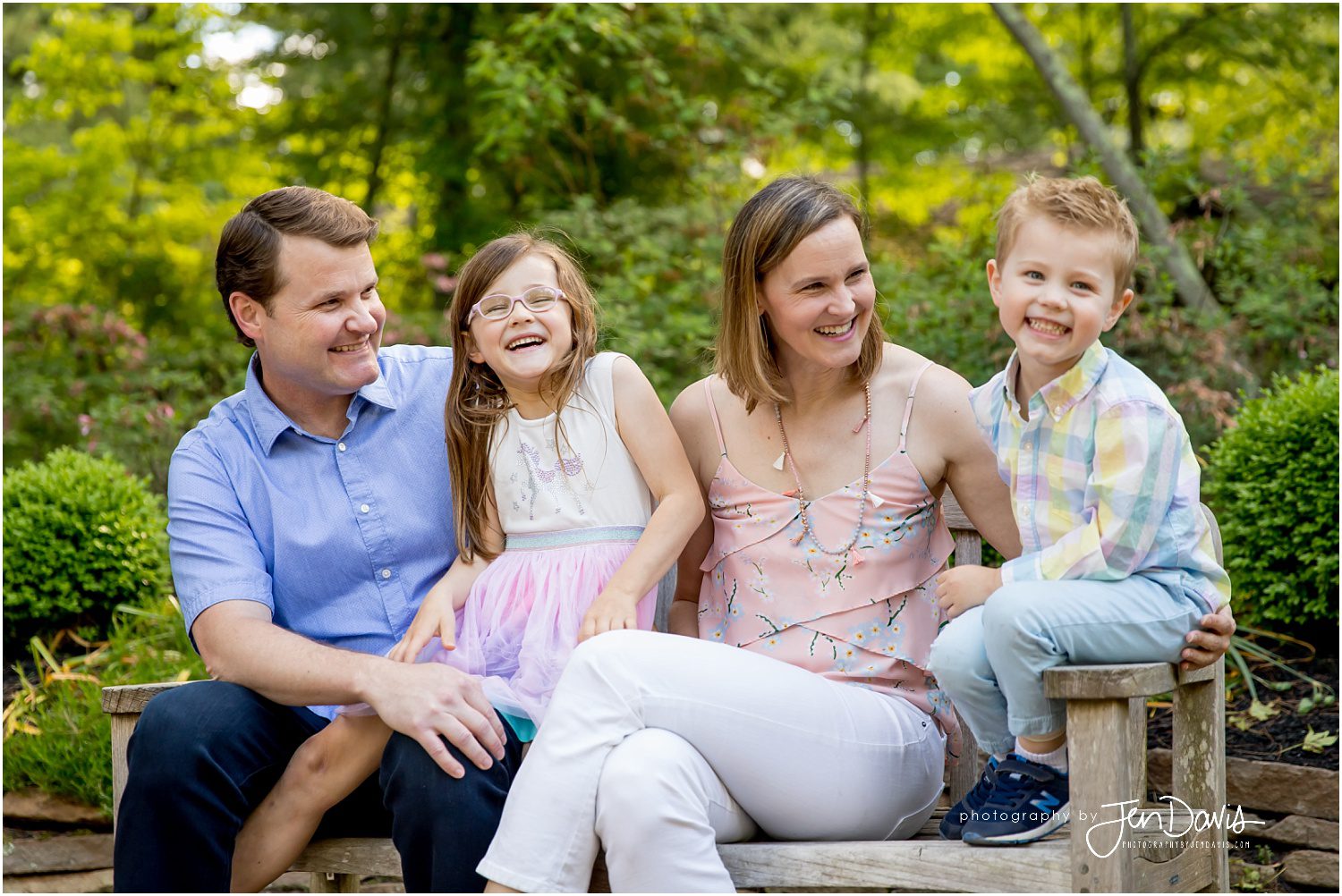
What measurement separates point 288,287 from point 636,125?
419 cm

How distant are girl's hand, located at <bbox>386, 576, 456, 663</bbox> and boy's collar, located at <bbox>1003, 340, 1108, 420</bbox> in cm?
110

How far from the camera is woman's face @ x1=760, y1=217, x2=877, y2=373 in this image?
7.27 ft

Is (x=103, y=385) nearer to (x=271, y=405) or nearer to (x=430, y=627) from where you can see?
(x=271, y=405)

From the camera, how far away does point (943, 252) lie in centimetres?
432

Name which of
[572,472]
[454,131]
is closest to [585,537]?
[572,472]

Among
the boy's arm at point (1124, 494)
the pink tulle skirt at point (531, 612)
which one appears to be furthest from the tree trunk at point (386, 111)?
the boy's arm at point (1124, 494)

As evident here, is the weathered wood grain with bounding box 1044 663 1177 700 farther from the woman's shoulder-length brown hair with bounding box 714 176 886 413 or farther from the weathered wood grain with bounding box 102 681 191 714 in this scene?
the weathered wood grain with bounding box 102 681 191 714

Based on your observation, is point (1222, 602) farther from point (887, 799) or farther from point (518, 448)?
point (518, 448)

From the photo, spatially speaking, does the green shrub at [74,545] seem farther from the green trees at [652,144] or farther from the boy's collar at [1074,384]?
the boy's collar at [1074,384]

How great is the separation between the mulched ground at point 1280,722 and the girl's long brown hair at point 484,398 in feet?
5.58

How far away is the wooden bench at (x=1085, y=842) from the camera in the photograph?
1833 mm

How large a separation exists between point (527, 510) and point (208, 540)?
59 centimetres

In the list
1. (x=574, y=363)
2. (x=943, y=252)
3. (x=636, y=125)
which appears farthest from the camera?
(x=636, y=125)

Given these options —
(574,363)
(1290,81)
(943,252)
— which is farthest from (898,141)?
(574,363)
